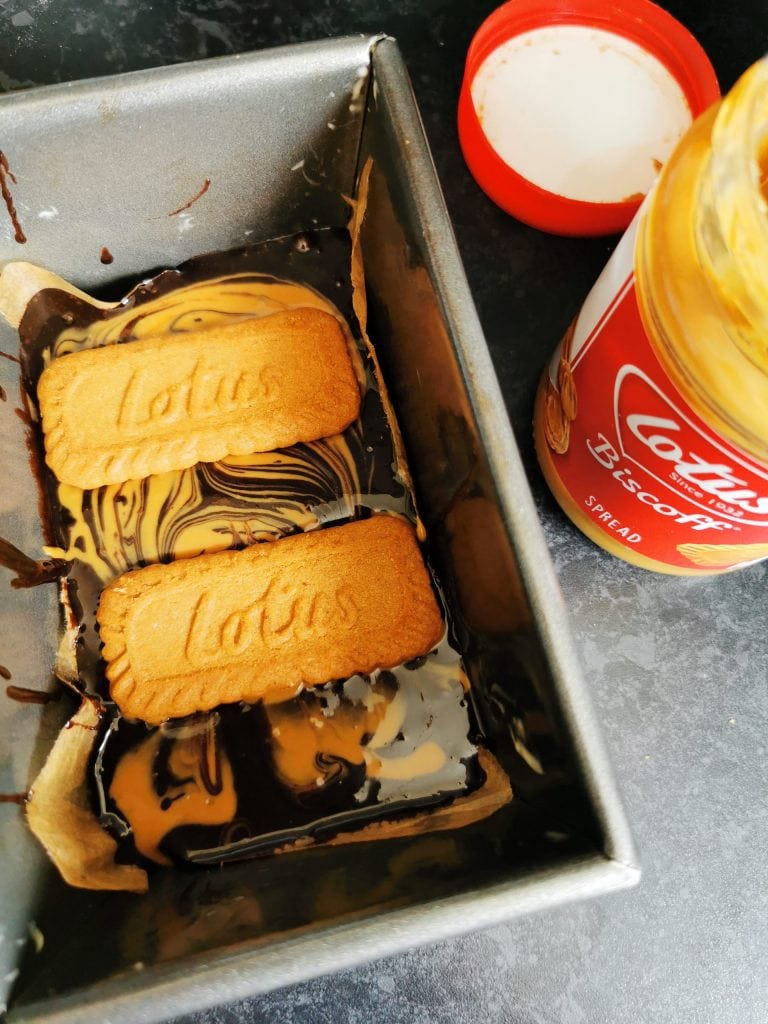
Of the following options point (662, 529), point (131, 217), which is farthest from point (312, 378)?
point (662, 529)

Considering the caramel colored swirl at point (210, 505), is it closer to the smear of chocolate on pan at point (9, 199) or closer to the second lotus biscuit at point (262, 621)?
the second lotus biscuit at point (262, 621)

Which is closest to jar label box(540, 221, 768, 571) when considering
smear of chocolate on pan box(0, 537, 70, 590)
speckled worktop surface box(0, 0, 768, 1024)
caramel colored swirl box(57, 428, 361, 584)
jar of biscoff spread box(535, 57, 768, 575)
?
jar of biscoff spread box(535, 57, 768, 575)

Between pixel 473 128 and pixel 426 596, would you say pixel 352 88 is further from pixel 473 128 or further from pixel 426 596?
pixel 426 596

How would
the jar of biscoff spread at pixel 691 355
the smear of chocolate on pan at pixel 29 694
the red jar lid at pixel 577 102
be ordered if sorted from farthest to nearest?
the red jar lid at pixel 577 102 < the smear of chocolate on pan at pixel 29 694 < the jar of biscoff spread at pixel 691 355

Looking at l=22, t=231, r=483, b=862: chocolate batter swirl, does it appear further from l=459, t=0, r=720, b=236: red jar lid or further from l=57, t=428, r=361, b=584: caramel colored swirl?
l=459, t=0, r=720, b=236: red jar lid

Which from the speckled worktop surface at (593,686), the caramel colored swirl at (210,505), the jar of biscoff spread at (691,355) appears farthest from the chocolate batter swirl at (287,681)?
the jar of biscoff spread at (691,355)
